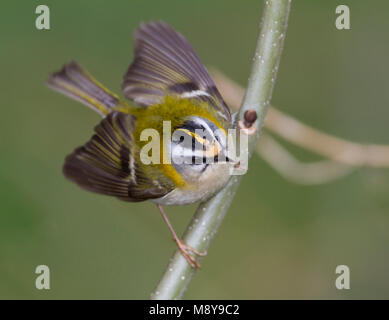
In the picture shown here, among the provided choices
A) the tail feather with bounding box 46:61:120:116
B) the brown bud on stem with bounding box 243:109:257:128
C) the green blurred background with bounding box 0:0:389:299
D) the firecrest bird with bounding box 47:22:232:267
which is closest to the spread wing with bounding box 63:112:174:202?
the firecrest bird with bounding box 47:22:232:267

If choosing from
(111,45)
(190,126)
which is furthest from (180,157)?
(111,45)

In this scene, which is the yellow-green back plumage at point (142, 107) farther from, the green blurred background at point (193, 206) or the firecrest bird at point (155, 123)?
the green blurred background at point (193, 206)

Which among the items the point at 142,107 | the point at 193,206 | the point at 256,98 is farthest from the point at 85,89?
the point at 193,206

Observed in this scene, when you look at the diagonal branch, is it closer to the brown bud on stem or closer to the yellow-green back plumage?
the yellow-green back plumage

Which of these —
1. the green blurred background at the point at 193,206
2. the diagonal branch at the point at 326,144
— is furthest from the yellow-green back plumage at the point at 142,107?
the green blurred background at the point at 193,206

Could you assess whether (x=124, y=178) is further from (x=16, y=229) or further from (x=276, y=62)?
(x=16, y=229)

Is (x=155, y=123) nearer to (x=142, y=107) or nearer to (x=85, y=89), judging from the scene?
(x=142, y=107)
